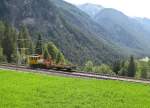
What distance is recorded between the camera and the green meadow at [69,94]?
29953 mm

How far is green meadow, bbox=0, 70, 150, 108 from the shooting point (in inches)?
1179

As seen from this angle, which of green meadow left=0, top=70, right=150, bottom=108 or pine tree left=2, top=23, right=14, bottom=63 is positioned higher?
pine tree left=2, top=23, right=14, bottom=63

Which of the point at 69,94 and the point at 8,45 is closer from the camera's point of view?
the point at 69,94

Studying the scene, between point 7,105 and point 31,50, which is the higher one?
point 31,50

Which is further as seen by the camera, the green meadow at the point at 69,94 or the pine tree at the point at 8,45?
the pine tree at the point at 8,45

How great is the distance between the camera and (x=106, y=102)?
31203mm

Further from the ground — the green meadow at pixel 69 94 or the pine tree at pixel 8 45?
the pine tree at pixel 8 45

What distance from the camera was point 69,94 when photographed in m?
34.4

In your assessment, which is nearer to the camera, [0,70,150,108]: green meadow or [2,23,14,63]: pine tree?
[0,70,150,108]: green meadow

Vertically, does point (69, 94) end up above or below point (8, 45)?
below

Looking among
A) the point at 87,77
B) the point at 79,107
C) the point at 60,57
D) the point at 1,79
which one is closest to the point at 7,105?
the point at 79,107

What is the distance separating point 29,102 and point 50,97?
10.1 ft

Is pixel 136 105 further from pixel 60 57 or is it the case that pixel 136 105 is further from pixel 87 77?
pixel 60 57

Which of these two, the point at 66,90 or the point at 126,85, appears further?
the point at 126,85
